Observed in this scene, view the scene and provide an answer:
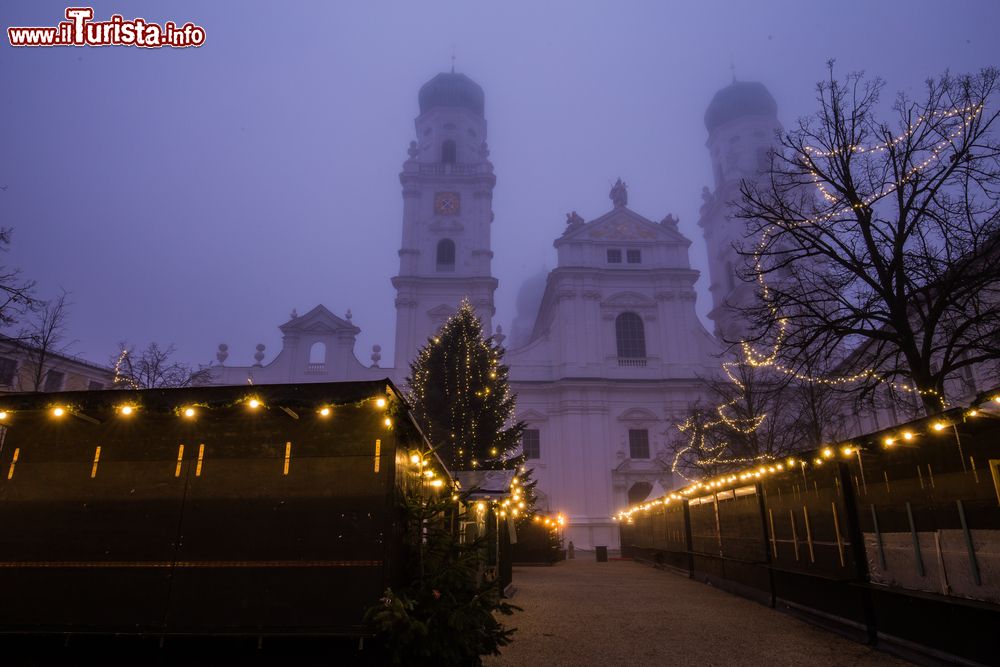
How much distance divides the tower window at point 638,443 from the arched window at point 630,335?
5.36m

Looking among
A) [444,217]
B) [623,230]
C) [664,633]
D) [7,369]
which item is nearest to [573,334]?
[623,230]

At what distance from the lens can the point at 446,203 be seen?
148 ft

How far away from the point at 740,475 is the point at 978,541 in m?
6.51

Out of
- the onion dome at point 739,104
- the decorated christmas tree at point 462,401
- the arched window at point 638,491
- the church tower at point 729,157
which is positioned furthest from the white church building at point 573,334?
the decorated christmas tree at point 462,401

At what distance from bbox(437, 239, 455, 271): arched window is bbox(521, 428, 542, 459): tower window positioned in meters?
13.2

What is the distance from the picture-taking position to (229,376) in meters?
40.3

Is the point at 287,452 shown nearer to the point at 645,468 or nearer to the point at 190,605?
the point at 190,605

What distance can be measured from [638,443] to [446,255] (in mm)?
19295

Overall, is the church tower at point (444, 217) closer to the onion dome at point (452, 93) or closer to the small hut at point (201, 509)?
the onion dome at point (452, 93)

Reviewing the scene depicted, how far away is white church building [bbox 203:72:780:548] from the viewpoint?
38062mm

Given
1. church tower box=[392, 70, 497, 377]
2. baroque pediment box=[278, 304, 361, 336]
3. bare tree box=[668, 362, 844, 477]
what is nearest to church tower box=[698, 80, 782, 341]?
bare tree box=[668, 362, 844, 477]

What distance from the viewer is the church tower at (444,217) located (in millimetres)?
41531

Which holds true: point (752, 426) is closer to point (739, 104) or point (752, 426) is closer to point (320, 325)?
point (320, 325)

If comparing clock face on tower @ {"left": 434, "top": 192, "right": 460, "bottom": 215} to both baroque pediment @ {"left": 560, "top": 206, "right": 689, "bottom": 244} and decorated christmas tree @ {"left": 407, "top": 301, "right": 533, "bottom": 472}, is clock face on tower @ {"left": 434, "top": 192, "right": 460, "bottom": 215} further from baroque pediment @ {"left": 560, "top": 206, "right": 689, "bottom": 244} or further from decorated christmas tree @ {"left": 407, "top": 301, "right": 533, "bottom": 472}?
decorated christmas tree @ {"left": 407, "top": 301, "right": 533, "bottom": 472}
